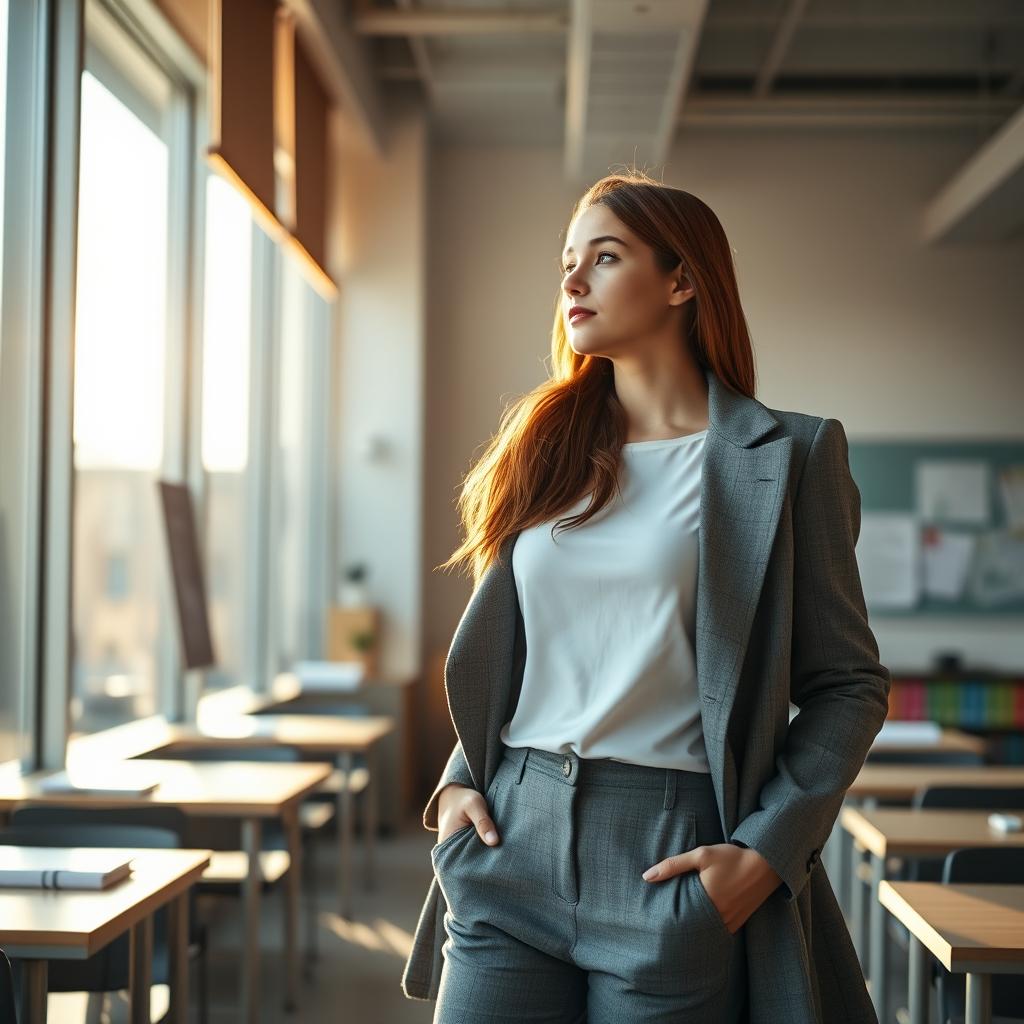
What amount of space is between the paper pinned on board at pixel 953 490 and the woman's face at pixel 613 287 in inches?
247

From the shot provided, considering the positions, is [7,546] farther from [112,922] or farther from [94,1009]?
[112,922]

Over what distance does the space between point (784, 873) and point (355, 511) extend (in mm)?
6000

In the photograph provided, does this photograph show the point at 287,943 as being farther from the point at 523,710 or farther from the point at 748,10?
the point at 748,10

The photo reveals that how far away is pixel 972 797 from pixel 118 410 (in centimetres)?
310

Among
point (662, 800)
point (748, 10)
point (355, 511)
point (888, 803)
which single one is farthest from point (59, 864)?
point (748, 10)

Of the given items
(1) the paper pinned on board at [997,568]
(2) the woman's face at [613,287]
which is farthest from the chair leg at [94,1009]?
(1) the paper pinned on board at [997,568]

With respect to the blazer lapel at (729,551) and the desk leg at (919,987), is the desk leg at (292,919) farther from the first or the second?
the blazer lapel at (729,551)

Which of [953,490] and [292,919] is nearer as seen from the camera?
[292,919]

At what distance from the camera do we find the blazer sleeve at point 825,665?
1410 millimetres

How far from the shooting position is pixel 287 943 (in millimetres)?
3777

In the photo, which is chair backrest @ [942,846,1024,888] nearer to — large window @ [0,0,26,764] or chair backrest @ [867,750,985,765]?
chair backrest @ [867,750,985,765]

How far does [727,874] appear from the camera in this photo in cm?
135

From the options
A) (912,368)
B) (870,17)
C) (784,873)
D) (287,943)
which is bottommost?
(287,943)

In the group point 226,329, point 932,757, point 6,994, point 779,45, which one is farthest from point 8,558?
point 779,45
